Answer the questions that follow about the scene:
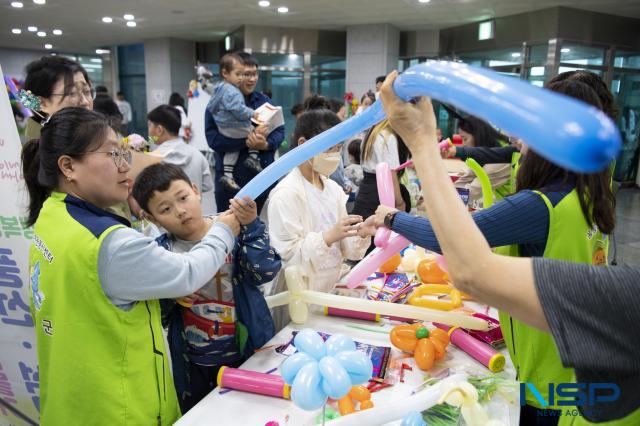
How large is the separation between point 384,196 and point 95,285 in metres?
1.06

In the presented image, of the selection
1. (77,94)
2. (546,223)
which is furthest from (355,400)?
(77,94)

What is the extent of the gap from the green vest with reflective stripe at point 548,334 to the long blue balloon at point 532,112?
2.02 feet

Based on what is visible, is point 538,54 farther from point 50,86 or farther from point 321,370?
point 321,370

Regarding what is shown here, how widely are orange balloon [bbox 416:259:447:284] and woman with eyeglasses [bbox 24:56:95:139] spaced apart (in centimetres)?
169

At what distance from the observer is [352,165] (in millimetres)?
4887

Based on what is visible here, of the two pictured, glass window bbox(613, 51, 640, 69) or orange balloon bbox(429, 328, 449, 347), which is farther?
glass window bbox(613, 51, 640, 69)

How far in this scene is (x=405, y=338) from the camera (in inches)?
59.5

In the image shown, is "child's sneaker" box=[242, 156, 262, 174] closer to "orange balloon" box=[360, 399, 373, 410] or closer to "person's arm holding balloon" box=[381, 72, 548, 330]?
"orange balloon" box=[360, 399, 373, 410]

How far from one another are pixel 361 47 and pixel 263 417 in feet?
29.3

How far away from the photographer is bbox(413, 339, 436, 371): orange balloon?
1.42m

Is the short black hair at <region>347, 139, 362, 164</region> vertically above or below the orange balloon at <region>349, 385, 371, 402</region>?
above

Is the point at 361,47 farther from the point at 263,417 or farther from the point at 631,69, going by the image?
the point at 263,417

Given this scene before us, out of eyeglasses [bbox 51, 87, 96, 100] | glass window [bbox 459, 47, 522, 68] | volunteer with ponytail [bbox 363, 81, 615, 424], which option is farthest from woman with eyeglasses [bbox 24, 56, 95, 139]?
glass window [bbox 459, 47, 522, 68]

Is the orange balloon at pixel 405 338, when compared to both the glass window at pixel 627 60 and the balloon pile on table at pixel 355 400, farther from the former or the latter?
the glass window at pixel 627 60
